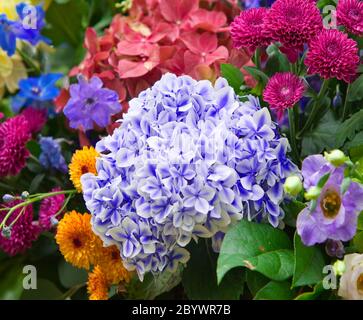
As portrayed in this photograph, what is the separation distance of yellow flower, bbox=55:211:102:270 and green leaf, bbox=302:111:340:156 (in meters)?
0.29

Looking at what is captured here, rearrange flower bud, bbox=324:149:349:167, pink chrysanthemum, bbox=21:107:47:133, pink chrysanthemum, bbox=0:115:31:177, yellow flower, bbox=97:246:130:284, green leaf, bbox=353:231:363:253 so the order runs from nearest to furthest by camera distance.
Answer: flower bud, bbox=324:149:349:167
green leaf, bbox=353:231:363:253
yellow flower, bbox=97:246:130:284
pink chrysanthemum, bbox=0:115:31:177
pink chrysanthemum, bbox=21:107:47:133

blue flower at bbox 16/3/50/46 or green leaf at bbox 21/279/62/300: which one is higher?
blue flower at bbox 16/3/50/46

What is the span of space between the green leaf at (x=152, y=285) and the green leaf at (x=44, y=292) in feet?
0.49

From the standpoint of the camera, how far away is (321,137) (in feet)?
2.80

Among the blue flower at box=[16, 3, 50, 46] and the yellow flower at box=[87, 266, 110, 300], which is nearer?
the yellow flower at box=[87, 266, 110, 300]

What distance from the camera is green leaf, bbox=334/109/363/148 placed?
0.81 metres

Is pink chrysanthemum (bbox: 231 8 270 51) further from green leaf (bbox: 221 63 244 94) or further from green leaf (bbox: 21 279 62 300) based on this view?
green leaf (bbox: 21 279 62 300)

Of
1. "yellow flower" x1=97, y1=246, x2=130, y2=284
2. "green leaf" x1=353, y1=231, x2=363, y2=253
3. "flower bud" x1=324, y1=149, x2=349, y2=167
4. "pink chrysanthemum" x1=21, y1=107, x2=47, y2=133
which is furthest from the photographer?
"pink chrysanthemum" x1=21, y1=107, x2=47, y2=133

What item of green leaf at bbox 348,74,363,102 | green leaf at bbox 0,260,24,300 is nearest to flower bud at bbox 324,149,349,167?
green leaf at bbox 348,74,363,102

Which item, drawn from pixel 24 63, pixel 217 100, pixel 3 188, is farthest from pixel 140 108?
pixel 24 63

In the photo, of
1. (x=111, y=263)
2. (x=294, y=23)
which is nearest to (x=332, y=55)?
(x=294, y=23)

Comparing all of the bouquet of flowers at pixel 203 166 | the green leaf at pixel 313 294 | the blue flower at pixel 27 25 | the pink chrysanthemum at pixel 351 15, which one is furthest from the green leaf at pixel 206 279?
the blue flower at pixel 27 25

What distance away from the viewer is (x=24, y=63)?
118cm

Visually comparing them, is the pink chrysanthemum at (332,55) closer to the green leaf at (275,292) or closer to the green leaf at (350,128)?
the green leaf at (350,128)
